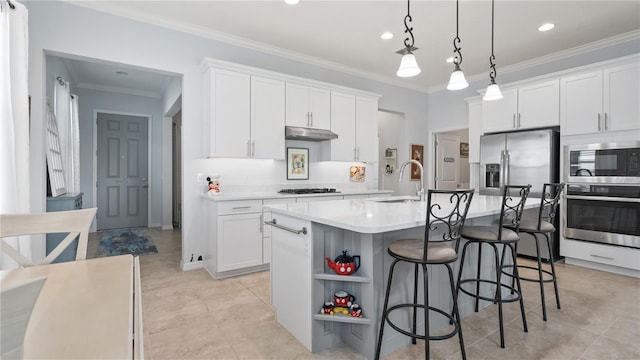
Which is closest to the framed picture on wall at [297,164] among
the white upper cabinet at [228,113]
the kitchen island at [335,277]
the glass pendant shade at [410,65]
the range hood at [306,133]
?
the range hood at [306,133]

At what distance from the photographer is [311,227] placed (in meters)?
1.96

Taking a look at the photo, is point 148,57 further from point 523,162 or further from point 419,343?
point 523,162

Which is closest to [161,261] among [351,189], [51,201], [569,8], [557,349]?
[51,201]

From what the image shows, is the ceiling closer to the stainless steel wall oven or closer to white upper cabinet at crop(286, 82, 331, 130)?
white upper cabinet at crop(286, 82, 331, 130)

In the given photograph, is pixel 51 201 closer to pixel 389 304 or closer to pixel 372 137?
pixel 389 304

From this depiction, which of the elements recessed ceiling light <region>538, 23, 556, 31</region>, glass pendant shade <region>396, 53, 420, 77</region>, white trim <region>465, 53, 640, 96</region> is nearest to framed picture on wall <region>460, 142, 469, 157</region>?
white trim <region>465, 53, 640, 96</region>

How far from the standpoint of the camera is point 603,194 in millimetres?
3693

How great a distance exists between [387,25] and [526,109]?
2.35 m

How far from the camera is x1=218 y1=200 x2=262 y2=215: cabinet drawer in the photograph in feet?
11.5

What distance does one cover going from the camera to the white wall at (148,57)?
3064 mm

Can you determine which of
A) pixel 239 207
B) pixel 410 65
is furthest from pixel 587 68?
pixel 239 207

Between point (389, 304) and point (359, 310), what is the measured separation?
0.67ft

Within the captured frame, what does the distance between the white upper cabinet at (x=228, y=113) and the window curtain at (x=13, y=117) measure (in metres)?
1.63

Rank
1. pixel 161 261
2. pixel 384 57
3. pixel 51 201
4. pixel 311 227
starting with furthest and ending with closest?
1. pixel 384 57
2. pixel 161 261
3. pixel 51 201
4. pixel 311 227
